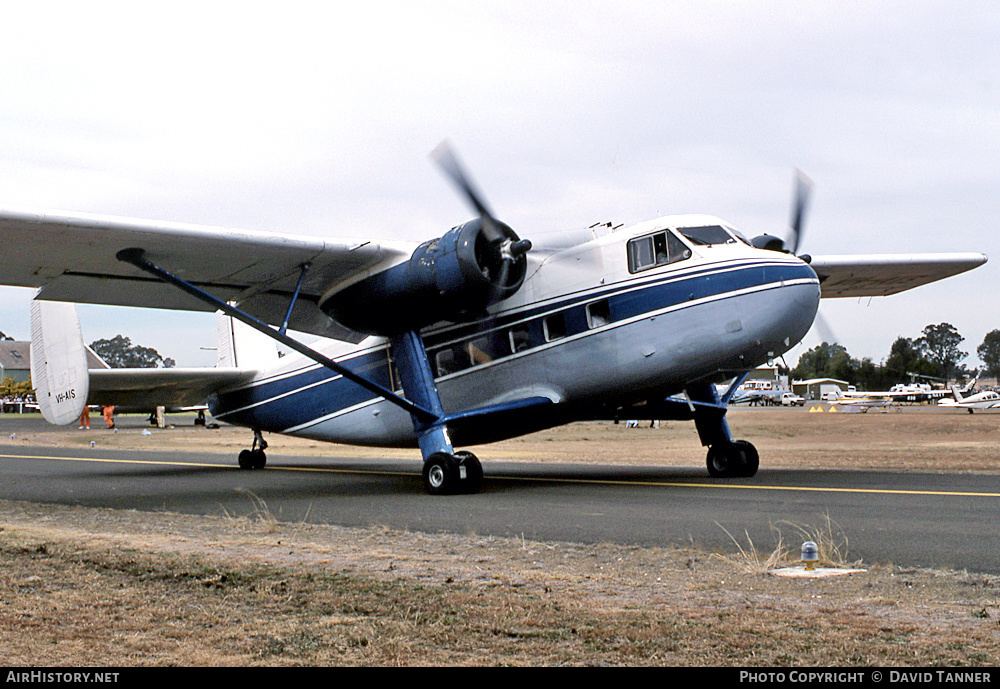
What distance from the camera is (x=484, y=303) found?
15.3 metres

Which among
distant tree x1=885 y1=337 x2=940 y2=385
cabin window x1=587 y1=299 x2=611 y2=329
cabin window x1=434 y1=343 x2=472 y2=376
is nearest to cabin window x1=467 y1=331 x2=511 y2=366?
cabin window x1=434 y1=343 x2=472 y2=376

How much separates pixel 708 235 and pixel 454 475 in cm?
567

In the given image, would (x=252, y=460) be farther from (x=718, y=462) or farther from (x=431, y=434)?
(x=718, y=462)

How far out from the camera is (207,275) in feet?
55.1

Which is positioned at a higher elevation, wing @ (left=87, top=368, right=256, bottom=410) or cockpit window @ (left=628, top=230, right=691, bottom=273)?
cockpit window @ (left=628, top=230, right=691, bottom=273)

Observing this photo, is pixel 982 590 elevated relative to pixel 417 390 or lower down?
lower down

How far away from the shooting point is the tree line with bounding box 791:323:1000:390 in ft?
433

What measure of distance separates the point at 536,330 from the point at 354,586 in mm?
9669

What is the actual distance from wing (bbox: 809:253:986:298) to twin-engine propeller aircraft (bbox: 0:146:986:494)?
21.6 inches

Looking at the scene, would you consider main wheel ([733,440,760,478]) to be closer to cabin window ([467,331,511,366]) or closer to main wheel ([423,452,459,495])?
cabin window ([467,331,511,366])

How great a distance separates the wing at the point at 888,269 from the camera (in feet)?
63.4

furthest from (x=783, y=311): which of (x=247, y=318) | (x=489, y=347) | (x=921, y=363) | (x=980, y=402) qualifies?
(x=921, y=363)
